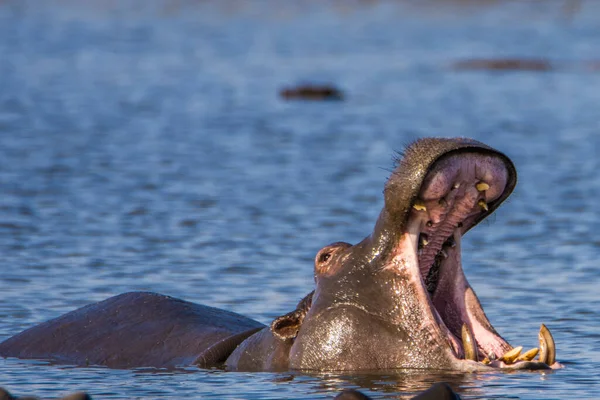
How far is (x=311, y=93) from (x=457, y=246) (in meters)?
17.8

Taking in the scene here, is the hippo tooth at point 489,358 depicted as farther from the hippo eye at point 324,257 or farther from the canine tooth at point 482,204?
the hippo eye at point 324,257

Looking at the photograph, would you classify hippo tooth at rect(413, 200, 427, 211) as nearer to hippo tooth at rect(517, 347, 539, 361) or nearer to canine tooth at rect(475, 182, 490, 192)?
canine tooth at rect(475, 182, 490, 192)

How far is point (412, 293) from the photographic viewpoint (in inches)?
274

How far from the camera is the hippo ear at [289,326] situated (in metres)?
7.28

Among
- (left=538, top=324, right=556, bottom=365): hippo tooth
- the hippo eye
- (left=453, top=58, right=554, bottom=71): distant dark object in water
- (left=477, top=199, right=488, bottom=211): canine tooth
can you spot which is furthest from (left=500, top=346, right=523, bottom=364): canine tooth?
(left=453, top=58, right=554, bottom=71): distant dark object in water

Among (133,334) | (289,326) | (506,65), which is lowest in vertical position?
(289,326)

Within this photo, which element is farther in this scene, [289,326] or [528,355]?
[289,326]

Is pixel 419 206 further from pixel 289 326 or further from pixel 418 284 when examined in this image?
pixel 289 326

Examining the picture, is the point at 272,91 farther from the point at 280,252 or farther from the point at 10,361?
the point at 10,361

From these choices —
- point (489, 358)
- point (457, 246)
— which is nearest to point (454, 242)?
point (457, 246)

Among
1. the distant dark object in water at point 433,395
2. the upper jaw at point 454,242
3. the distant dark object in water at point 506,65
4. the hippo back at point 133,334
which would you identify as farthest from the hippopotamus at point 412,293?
the distant dark object in water at point 506,65

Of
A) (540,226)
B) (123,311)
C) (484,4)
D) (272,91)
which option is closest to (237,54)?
(272,91)

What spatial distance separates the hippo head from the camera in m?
6.73

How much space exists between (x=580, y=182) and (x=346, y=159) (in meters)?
3.10
